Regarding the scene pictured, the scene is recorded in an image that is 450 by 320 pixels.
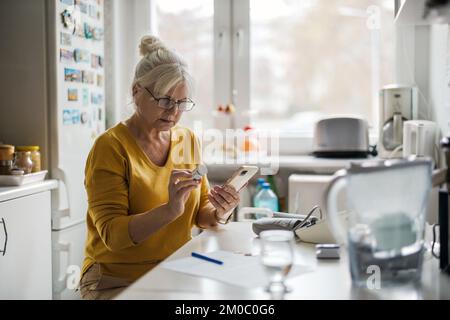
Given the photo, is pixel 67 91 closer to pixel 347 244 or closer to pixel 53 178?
pixel 53 178

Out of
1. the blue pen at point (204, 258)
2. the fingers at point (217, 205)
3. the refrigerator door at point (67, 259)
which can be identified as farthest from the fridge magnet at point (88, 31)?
the blue pen at point (204, 258)

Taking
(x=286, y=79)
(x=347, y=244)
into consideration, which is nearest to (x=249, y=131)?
(x=286, y=79)

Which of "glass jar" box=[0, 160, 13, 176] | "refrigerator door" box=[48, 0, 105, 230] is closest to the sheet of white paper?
"glass jar" box=[0, 160, 13, 176]

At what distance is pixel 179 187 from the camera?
4.91 feet

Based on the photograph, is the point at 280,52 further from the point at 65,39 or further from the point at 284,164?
the point at 65,39

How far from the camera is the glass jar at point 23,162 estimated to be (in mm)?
2236

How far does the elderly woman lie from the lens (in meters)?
1.55

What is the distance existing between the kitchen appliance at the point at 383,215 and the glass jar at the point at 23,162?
1536 mm

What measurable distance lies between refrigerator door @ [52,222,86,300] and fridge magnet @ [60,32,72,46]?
30.7 inches

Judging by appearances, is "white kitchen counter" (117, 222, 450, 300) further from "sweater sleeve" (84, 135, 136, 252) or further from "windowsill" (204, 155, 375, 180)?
"windowsill" (204, 155, 375, 180)

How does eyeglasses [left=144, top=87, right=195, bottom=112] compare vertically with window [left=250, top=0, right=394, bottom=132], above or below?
below

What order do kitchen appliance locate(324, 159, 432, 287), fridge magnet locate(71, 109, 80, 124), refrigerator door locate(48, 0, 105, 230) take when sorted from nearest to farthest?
kitchen appliance locate(324, 159, 432, 287)
refrigerator door locate(48, 0, 105, 230)
fridge magnet locate(71, 109, 80, 124)

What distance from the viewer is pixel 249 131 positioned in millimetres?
3051

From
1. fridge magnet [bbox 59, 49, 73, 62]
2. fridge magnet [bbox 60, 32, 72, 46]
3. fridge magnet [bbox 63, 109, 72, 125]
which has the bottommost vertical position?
fridge magnet [bbox 63, 109, 72, 125]
